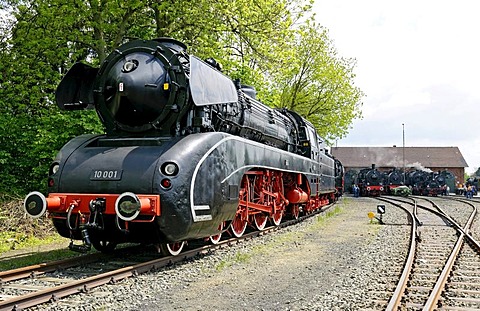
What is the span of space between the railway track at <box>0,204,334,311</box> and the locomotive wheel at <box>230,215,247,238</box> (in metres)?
1.17

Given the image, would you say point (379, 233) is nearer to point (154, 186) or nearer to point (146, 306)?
point (154, 186)

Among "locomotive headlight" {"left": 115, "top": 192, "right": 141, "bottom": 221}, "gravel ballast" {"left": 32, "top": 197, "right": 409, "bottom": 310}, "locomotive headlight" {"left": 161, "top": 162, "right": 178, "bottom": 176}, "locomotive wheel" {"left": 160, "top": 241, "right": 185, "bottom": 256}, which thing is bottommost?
"gravel ballast" {"left": 32, "top": 197, "right": 409, "bottom": 310}

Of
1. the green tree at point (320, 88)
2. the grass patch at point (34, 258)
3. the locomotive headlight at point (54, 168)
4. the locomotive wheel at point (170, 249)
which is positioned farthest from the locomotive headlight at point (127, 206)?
the green tree at point (320, 88)

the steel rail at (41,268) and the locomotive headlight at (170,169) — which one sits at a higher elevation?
the locomotive headlight at (170,169)

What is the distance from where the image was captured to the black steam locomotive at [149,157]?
6.57 meters

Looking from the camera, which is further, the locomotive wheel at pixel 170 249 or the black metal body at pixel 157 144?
the locomotive wheel at pixel 170 249

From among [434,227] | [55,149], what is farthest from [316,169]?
[55,149]

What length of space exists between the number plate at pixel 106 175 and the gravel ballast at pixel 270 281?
1417 mm

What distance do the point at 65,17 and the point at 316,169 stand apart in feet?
30.1

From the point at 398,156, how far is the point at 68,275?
7350cm

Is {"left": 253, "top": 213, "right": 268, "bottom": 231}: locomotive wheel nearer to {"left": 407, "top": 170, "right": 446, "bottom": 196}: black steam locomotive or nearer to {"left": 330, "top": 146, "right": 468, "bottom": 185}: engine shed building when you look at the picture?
{"left": 407, "top": 170, "right": 446, "bottom": 196}: black steam locomotive

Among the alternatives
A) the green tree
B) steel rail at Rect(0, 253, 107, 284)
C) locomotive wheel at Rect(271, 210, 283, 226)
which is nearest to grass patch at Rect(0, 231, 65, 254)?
steel rail at Rect(0, 253, 107, 284)

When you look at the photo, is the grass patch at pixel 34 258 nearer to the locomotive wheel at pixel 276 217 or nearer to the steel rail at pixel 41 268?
the steel rail at pixel 41 268

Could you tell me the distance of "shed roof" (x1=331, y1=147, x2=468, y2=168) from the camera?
72.3m
